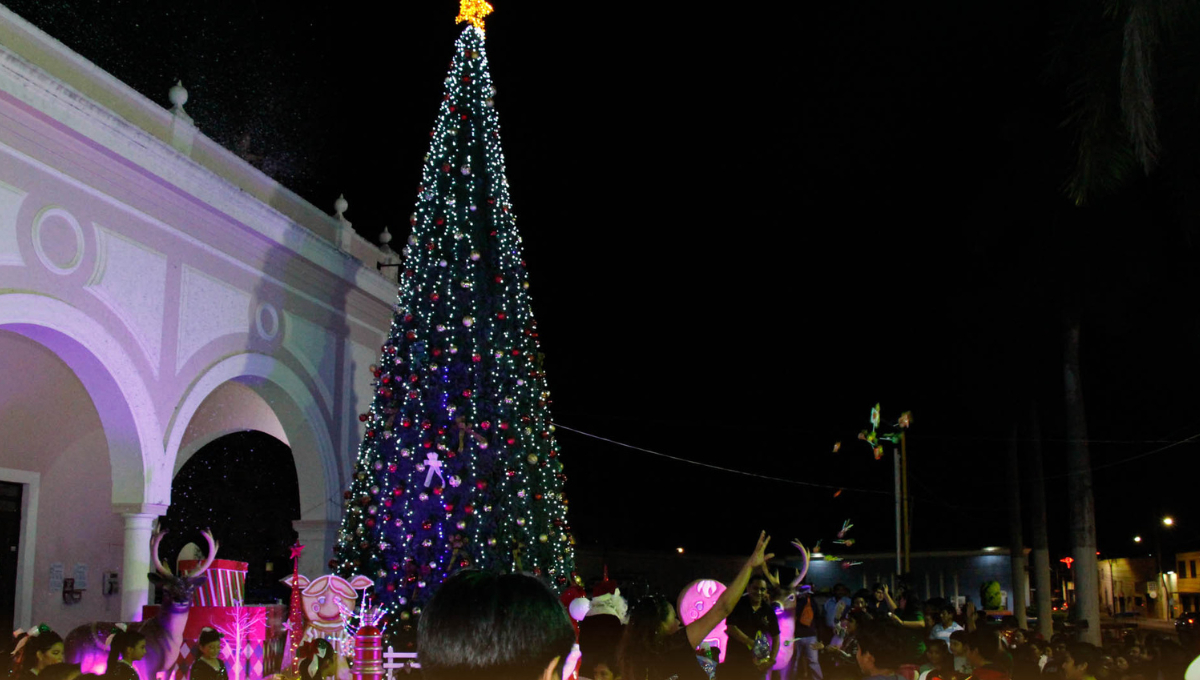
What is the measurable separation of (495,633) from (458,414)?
10709 millimetres

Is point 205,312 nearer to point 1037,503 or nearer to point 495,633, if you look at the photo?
point 495,633

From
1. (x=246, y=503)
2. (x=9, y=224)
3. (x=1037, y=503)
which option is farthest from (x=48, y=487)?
(x=1037, y=503)

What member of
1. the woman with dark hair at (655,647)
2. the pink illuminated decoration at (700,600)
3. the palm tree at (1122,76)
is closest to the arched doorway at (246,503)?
the pink illuminated decoration at (700,600)

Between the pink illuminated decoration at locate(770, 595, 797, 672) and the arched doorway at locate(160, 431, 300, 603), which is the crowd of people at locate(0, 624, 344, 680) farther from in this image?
the arched doorway at locate(160, 431, 300, 603)

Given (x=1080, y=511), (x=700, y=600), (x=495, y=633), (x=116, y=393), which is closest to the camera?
(x=495, y=633)

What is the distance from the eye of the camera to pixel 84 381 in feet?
38.4

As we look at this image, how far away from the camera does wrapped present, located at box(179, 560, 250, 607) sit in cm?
1142

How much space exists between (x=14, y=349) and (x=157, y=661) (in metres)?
6.26

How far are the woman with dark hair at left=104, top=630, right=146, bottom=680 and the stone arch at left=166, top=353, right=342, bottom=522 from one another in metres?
5.91

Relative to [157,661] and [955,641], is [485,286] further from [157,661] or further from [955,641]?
[955,641]

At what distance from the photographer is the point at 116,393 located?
38.4 ft

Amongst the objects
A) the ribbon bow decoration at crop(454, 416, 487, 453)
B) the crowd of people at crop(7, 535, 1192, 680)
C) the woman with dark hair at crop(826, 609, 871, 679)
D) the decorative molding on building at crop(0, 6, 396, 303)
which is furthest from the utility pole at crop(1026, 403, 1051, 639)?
the decorative molding on building at crop(0, 6, 396, 303)

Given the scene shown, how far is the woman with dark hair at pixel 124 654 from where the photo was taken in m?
6.93

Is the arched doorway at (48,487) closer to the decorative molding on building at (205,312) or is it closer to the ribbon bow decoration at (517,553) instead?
the decorative molding on building at (205,312)
